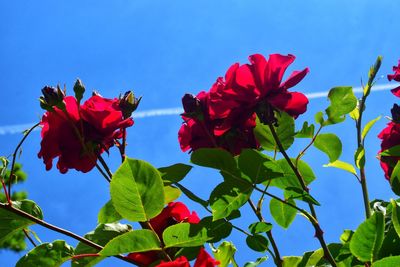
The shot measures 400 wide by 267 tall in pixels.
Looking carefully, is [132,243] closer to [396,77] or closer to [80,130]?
[80,130]

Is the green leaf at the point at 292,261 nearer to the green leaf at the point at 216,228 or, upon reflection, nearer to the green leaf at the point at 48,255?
the green leaf at the point at 216,228

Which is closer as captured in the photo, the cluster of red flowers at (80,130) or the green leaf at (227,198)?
the green leaf at (227,198)

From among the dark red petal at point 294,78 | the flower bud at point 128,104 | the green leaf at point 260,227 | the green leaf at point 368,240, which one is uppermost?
the flower bud at point 128,104

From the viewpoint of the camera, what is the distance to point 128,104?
896 mm

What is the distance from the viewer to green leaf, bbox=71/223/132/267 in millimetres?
774

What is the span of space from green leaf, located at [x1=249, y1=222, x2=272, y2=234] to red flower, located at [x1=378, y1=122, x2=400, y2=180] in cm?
29

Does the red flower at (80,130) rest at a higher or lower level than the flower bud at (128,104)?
lower

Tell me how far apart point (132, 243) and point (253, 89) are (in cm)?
29

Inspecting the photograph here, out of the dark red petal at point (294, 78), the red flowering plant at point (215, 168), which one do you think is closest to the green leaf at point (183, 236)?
the red flowering plant at point (215, 168)

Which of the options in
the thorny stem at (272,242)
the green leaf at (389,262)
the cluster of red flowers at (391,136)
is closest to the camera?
the green leaf at (389,262)

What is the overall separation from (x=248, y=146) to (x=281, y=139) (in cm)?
6

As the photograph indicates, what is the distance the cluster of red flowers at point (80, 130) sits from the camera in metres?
0.85

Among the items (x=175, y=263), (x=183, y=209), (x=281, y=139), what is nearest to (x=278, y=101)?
(x=281, y=139)

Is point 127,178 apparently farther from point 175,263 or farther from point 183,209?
point 183,209
